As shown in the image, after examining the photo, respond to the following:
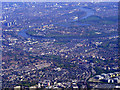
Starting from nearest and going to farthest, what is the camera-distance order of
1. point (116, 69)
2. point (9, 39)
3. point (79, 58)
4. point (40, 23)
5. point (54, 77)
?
point (54, 77), point (116, 69), point (79, 58), point (9, 39), point (40, 23)

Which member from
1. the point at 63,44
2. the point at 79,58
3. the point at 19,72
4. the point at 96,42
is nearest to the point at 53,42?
the point at 63,44

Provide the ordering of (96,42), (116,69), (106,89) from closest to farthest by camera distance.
A: (106,89) → (116,69) → (96,42)

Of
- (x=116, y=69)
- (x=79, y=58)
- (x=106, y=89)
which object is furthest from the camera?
(x=79, y=58)

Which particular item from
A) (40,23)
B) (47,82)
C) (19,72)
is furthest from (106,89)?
(40,23)

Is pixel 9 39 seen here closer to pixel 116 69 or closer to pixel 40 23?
pixel 40 23

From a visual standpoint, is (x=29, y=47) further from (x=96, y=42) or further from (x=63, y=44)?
(x=96, y=42)

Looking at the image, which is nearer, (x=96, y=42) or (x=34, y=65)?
(x=34, y=65)
